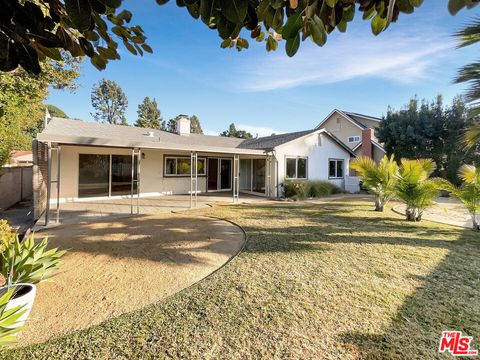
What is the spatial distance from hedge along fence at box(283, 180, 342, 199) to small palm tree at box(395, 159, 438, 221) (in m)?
6.02

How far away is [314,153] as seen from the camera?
54.6 feet

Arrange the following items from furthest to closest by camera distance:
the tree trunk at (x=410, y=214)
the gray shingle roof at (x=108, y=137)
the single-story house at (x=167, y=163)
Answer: the single-story house at (x=167, y=163)
the tree trunk at (x=410, y=214)
the gray shingle roof at (x=108, y=137)

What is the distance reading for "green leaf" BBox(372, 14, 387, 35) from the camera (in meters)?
1.55

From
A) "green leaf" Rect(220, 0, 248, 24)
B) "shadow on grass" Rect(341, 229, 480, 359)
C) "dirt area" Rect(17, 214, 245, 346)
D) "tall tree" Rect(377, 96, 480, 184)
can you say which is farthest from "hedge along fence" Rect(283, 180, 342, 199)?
"green leaf" Rect(220, 0, 248, 24)

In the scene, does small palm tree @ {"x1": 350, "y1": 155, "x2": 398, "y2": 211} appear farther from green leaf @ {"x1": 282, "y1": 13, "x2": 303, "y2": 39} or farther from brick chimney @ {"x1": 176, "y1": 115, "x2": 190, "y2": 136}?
brick chimney @ {"x1": 176, "y1": 115, "x2": 190, "y2": 136}

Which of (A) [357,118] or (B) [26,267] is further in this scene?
(A) [357,118]

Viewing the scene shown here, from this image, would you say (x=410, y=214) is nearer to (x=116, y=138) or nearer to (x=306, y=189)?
(x=306, y=189)

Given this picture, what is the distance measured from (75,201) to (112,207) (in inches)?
102

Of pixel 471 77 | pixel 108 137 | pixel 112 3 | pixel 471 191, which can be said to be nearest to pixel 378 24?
pixel 112 3

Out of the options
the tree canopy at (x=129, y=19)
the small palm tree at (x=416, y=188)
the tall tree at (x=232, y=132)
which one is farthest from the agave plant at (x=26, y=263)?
the tall tree at (x=232, y=132)

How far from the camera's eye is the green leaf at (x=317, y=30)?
1263 mm

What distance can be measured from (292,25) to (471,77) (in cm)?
662

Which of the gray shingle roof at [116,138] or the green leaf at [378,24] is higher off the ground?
the gray shingle roof at [116,138]

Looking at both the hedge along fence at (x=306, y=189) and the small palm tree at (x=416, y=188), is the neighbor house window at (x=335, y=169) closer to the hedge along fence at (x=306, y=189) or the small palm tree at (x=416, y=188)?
the hedge along fence at (x=306, y=189)
